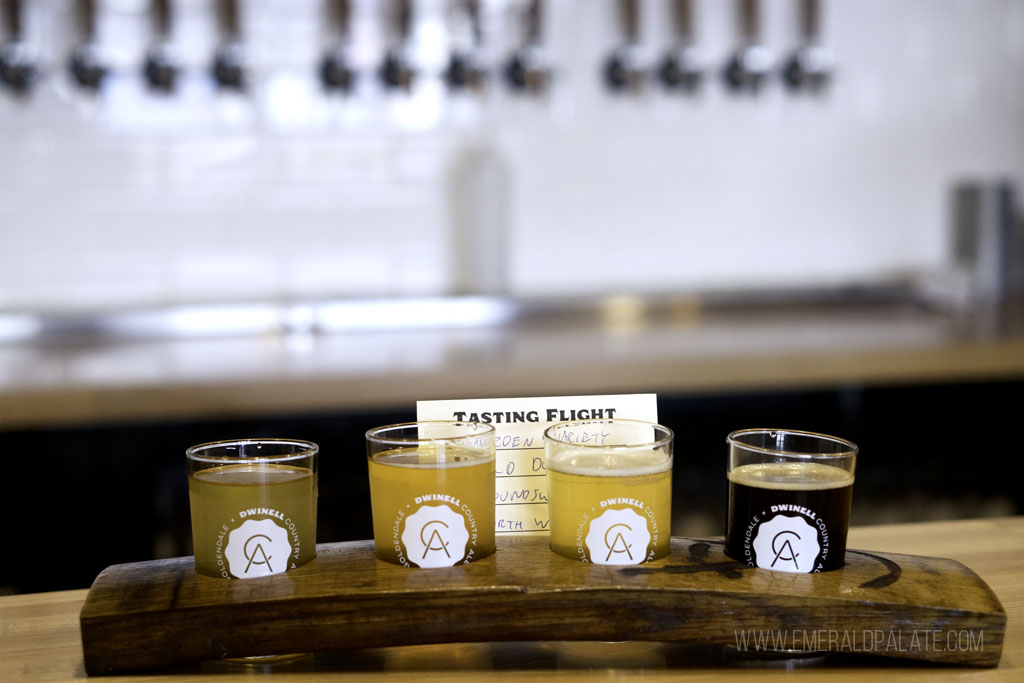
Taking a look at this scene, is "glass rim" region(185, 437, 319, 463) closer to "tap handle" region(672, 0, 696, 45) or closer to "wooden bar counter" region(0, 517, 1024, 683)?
"wooden bar counter" region(0, 517, 1024, 683)

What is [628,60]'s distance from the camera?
2.31 m

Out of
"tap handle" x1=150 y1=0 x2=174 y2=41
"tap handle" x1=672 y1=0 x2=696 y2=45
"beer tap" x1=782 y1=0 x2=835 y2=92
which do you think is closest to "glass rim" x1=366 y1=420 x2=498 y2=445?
"tap handle" x1=150 y1=0 x2=174 y2=41

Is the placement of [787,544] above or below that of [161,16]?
below

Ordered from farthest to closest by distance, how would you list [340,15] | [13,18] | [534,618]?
[340,15] → [13,18] → [534,618]

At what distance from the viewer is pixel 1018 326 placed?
196 cm

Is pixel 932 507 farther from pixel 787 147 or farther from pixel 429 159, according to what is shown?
pixel 429 159

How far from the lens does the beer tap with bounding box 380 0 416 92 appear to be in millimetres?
2215

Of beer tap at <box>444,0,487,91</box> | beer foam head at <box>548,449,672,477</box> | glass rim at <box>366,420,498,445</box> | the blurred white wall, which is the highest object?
beer tap at <box>444,0,487,91</box>

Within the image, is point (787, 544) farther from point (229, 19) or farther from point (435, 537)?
point (229, 19)

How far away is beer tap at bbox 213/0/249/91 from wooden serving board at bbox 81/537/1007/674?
1707 millimetres

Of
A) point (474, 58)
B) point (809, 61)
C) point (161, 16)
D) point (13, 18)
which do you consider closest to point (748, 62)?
point (809, 61)

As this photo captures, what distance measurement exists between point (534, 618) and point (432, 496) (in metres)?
0.10

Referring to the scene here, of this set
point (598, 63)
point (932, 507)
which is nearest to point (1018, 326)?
point (932, 507)

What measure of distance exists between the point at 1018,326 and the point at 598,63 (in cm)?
107
